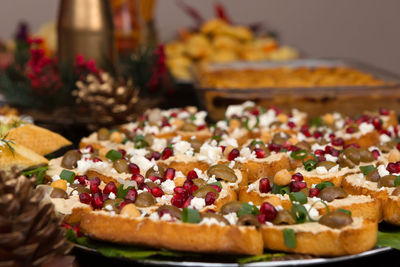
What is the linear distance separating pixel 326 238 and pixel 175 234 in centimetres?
36

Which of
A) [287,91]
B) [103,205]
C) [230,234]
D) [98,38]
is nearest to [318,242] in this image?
[230,234]

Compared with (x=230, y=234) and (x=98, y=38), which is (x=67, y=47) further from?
(x=230, y=234)

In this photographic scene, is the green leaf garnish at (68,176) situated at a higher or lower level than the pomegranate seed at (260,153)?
lower

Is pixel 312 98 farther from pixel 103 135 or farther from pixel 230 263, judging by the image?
pixel 230 263

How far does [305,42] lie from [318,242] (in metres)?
6.47

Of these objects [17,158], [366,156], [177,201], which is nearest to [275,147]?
[366,156]

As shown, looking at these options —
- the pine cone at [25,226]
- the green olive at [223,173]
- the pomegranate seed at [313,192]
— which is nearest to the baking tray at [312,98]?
the green olive at [223,173]

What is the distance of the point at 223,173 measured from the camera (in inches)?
74.7

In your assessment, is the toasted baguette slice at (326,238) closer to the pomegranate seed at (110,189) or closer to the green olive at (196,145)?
the pomegranate seed at (110,189)

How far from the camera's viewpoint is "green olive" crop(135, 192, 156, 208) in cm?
165

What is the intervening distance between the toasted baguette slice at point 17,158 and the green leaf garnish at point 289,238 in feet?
2.86

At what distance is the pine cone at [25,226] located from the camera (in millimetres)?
1252

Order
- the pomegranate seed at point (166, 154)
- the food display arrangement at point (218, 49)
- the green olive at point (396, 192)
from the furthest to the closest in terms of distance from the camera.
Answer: the food display arrangement at point (218, 49) < the pomegranate seed at point (166, 154) < the green olive at point (396, 192)

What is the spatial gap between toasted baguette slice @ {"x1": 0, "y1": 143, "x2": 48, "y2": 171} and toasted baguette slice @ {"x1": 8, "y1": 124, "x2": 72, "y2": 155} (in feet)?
0.65
